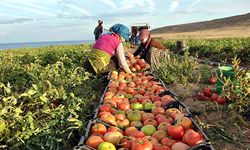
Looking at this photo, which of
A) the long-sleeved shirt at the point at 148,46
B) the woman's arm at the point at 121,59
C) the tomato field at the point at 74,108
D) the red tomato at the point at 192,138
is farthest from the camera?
the long-sleeved shirt at the point at 148,46

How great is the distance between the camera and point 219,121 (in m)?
5.33

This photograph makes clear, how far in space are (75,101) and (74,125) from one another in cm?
84

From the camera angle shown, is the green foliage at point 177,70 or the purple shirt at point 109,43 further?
the green foliage at point 177,70

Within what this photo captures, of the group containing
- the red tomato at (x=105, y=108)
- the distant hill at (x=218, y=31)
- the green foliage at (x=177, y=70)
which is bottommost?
the distant hill at (x=218, y=31)

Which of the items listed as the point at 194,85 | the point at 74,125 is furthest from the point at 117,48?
the point at 74,125

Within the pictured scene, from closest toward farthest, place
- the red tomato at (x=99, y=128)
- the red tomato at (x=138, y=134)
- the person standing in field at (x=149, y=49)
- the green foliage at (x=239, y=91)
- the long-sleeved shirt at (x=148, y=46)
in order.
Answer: the red tomato at (x=138, y=134)
the red tomato at (x=99, y=128)
the green foliage at (x=239, y=91)
the person standing in field at (x=149, y=49)
the long-sleeved shirt at (x=148, y=46)

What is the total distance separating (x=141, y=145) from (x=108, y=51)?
4.67 m

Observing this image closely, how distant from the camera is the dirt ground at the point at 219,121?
14.4ft

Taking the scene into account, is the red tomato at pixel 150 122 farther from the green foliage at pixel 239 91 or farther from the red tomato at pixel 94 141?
the green foliage at pixel 239 91

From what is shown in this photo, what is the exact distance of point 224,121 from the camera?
532 cm

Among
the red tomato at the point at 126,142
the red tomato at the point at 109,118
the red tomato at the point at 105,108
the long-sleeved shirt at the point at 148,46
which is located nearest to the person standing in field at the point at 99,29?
the long-sleeved shirt at the point at 148,46

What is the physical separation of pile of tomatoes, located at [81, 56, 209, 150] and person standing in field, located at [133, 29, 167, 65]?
3207 millimetres

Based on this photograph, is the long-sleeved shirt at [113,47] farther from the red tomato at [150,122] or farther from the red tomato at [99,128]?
the red tomato at [99,128]

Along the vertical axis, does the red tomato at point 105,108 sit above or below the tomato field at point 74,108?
above
